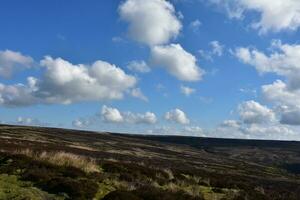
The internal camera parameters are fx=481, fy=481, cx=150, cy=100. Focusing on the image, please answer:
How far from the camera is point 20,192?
17.5 metres

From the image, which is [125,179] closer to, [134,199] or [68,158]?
[68,158]

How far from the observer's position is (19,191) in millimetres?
17688

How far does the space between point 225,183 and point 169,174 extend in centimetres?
407

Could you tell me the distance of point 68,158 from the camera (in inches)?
1024

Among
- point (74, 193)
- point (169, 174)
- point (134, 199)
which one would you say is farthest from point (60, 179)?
point (169, 174)

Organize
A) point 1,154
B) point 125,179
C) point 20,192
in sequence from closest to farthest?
point 20,192
point 125,179
point 1,154

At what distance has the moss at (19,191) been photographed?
55.4 ft

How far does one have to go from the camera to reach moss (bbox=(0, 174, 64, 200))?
1688cm

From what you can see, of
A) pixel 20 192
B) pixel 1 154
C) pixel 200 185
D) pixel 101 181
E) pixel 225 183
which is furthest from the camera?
pixel 225 183

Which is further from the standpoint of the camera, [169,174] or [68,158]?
[169,174]

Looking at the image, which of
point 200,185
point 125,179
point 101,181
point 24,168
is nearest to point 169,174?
point 200,185

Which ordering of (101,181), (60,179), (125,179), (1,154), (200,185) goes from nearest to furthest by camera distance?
(60,179), (101,181), (125,179), (1,154), (200,185)

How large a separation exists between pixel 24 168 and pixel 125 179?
5037 mm

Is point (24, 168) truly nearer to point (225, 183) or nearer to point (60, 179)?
point (60, 179)
